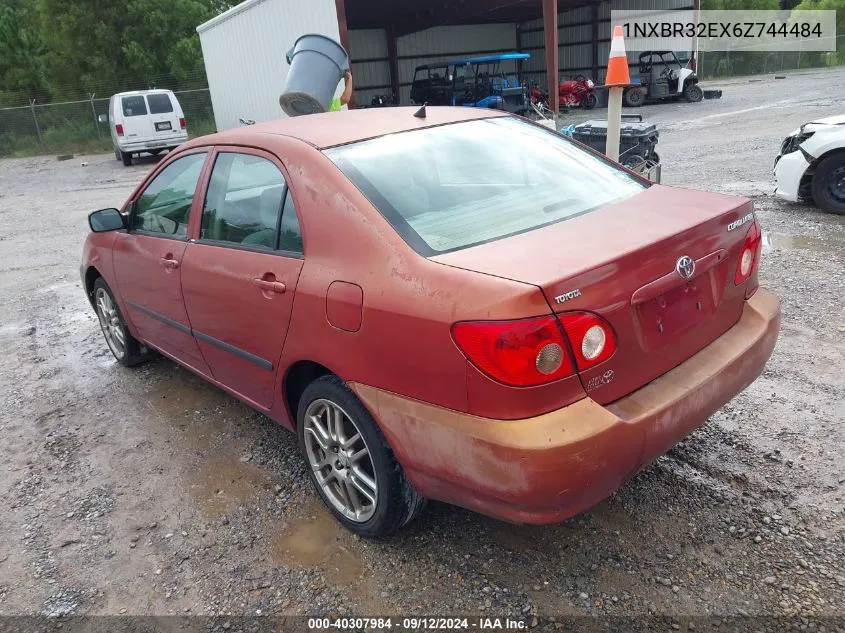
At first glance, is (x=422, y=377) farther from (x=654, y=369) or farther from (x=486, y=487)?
(x=654, y=369)

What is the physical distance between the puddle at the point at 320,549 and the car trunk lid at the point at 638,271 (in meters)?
1.22

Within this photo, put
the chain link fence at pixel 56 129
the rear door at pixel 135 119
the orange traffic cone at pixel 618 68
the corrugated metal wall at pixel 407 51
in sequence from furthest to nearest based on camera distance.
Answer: the corrugated metal wall at pixel 407 51
the chain link fence at pixel 56 129
the rear door at pixel 135 119
the orange traffic cone at pixel 618 68

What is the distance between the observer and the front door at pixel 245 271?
111 inches

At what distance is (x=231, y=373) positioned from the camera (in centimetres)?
335

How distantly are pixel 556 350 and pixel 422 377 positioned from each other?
1.48 ft

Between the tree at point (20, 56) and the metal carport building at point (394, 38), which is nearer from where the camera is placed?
the metal carport building at point (394, 38)

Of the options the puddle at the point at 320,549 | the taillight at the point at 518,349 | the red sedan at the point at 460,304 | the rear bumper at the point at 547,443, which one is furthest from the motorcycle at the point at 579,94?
the taillight at the point at 518,349

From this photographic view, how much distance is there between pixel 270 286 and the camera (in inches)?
111

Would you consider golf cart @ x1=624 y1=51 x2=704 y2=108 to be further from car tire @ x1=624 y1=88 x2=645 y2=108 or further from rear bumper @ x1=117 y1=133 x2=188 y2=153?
rear bumper @ x1=117 y1=133 x2=188 y2=153

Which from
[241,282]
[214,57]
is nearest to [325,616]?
[241,282]

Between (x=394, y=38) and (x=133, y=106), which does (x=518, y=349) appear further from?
(x=394, y=38)

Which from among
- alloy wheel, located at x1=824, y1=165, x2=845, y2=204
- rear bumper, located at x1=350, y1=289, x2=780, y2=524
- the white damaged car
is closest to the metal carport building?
the white damaged car

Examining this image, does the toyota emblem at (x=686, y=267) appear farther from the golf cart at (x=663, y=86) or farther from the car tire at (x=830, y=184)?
the golf cart at (x=663, y=86)

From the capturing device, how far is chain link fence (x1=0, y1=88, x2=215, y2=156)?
25422 mm
